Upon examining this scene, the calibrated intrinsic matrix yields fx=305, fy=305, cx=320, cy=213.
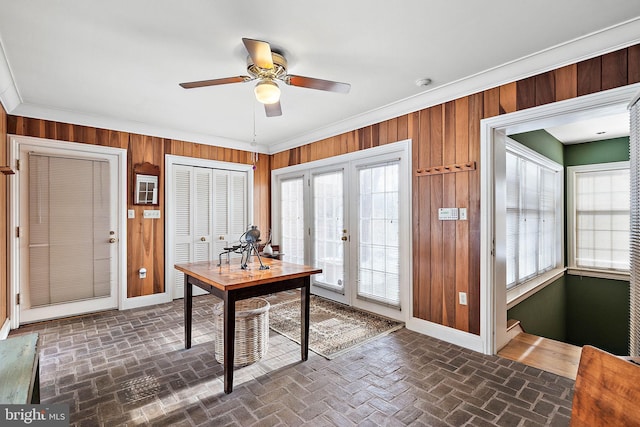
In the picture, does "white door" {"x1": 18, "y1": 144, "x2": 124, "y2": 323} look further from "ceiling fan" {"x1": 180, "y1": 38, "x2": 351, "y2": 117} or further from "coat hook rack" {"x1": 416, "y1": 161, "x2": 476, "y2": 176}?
"coat hook rack" {"x1": 416, "y1": 161, "x2": 476, "y2": 176}

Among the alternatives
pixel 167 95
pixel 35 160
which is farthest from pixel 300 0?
pixel 35 160

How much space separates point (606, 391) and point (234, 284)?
1.95 meters

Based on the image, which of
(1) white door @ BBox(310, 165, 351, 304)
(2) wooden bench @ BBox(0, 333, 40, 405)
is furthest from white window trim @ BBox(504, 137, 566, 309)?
(2) wooden bench @ BBox(0, 333, 40, 405)

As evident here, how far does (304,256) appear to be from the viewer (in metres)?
5.14

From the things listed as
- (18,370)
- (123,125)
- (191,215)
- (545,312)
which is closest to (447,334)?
(545,312)

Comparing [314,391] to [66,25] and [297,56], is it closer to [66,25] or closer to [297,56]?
[297,56]

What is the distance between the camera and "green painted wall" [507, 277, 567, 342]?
4.00 m

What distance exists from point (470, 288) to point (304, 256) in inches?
109

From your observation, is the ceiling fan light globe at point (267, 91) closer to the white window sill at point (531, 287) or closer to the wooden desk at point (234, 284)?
the wooden desk at point (234, 284)

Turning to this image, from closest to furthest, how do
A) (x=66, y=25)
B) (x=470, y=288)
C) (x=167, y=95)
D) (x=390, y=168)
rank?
(x=66, y=25) → (x=470, y=288) → (x=167, y=95) → (x=390, y=168)

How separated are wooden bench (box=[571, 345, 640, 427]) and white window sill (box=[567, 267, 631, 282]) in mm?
5140

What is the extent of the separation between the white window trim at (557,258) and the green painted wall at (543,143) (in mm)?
75

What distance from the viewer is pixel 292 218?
17.9ft

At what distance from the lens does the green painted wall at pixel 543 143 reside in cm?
400
